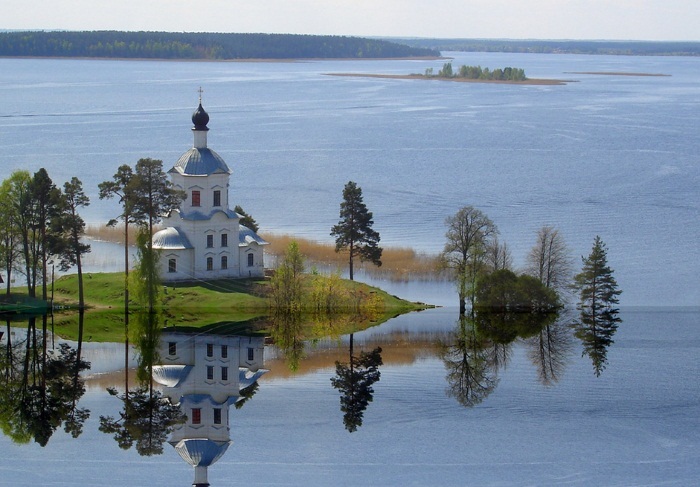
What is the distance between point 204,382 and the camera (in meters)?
42.0

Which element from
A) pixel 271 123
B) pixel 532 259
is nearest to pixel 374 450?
pixel 532 259

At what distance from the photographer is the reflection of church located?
35.2 meters

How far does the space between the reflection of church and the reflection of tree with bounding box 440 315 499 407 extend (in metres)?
6.37

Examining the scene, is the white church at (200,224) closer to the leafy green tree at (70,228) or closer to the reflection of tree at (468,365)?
the leafy green tree at (70,228)

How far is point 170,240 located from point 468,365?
604 inches

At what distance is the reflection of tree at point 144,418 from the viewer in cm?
3561

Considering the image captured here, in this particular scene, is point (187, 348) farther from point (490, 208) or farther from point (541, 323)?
point (490, 208)

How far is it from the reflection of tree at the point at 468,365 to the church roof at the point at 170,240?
11850 mm

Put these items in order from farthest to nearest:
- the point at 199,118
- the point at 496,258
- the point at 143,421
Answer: the point at 496,258 → the point at 199,118 → the point at 143,421

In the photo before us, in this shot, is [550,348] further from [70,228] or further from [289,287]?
[70,228]

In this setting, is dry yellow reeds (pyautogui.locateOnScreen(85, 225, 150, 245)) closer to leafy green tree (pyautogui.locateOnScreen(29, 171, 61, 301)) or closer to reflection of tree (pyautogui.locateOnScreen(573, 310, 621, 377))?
leafy green tree (pyautogui.locateOnScreen(29, 171, 61, 301))

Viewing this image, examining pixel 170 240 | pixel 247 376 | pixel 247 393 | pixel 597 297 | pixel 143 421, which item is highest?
pixel 170 240

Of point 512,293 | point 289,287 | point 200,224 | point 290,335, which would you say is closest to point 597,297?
point 512,293

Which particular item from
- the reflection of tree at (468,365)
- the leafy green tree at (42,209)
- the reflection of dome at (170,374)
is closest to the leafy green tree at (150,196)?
the leafy green tree at (42,209)
